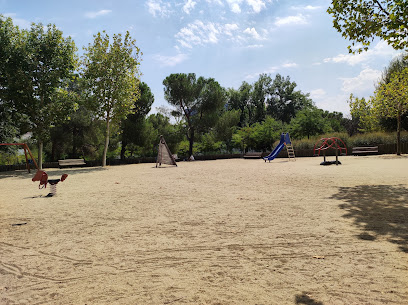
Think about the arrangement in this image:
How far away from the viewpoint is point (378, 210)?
6199 millimetres

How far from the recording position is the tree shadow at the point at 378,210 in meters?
4.66

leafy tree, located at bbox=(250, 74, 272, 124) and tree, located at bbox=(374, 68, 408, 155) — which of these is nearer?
tree, located at bbox=(374, 68, 408, 155)

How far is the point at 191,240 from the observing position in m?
4.64

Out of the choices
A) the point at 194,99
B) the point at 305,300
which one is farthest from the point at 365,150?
the point at 305,300

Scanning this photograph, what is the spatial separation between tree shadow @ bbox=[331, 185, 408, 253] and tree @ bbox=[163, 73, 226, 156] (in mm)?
32854

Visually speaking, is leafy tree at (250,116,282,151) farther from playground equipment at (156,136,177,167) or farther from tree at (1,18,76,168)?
tree at (1,18,76,168)

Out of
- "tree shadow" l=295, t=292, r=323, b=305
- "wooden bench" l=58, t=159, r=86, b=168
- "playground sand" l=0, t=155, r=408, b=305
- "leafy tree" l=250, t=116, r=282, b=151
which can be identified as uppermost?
"leafy tree" l=250, t=116, r=282, b=151

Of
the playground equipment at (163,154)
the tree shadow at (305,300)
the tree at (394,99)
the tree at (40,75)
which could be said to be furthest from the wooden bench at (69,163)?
the tree shadow at (305,300)

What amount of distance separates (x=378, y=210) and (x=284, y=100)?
64.9 metres

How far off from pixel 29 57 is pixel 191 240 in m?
20.1

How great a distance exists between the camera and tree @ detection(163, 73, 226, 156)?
40.3 metres

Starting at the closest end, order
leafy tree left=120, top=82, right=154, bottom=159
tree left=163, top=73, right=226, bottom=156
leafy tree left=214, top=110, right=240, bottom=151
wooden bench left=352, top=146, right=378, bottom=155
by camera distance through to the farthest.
Answer: wooden bench left=352, top=146, right=378, bottom=155 < leafy tree left=120, top=82, right=154, bottom=159 < tree left=163, top=73, right=226, bottom=156 < leafy tree left=214, top=110, right=240, bottom=151

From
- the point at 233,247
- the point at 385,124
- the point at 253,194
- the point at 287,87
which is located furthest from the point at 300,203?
the point at 287,87

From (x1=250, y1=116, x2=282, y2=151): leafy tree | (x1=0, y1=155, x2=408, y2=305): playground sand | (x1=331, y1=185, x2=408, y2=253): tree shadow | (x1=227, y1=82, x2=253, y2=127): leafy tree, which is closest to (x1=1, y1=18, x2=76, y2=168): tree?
(x1=0, y1=155, x2=408, y2=305): playground sand
